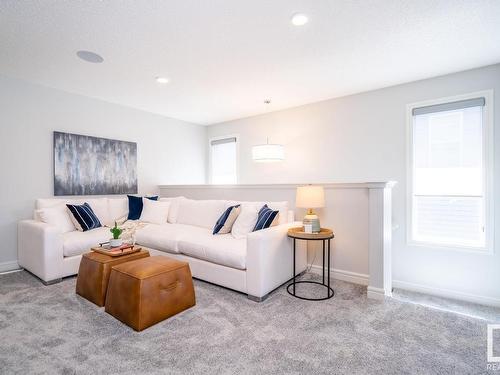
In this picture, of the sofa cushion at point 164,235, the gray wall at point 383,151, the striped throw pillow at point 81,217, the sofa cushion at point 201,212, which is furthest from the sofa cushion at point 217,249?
the gray wall at point 383,151

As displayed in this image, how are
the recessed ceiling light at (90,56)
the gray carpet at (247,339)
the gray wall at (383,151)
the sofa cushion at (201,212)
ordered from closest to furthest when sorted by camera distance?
1. the gray carpet at (247,339)
2. the recessed ceiling light at (90,56)
3. the gray wall at (383,151)
4. the sofa cushion at (201,212)

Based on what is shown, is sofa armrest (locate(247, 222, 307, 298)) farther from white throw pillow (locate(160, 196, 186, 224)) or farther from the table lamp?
white throw pillow (locate(160, 196, 186, 224))

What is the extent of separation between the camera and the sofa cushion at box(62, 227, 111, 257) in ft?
10.1

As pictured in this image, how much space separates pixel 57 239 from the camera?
9.86 feet

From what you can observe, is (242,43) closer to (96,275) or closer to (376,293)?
(96,275)

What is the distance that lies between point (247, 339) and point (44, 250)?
246cm

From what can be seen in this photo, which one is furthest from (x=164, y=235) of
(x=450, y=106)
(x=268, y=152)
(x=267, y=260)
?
(x=450, y=106)

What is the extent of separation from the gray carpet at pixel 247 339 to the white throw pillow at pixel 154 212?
1706 millimetres

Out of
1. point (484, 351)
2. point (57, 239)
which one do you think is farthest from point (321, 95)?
point (57, 239)

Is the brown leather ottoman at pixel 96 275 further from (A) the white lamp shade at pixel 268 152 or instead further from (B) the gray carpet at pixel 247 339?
(A) the white lamp shade at pixel 268 152

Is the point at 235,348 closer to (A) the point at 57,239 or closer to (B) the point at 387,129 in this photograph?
(A) the point at 57,239

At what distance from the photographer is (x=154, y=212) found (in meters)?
4.20

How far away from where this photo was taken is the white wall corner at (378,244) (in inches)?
103

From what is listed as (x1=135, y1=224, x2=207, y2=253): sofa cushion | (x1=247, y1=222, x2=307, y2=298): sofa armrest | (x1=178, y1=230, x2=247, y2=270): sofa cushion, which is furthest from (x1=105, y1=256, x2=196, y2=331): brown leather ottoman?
(x1=135, y1=224, x2=207, y2=253): sofa cushion
